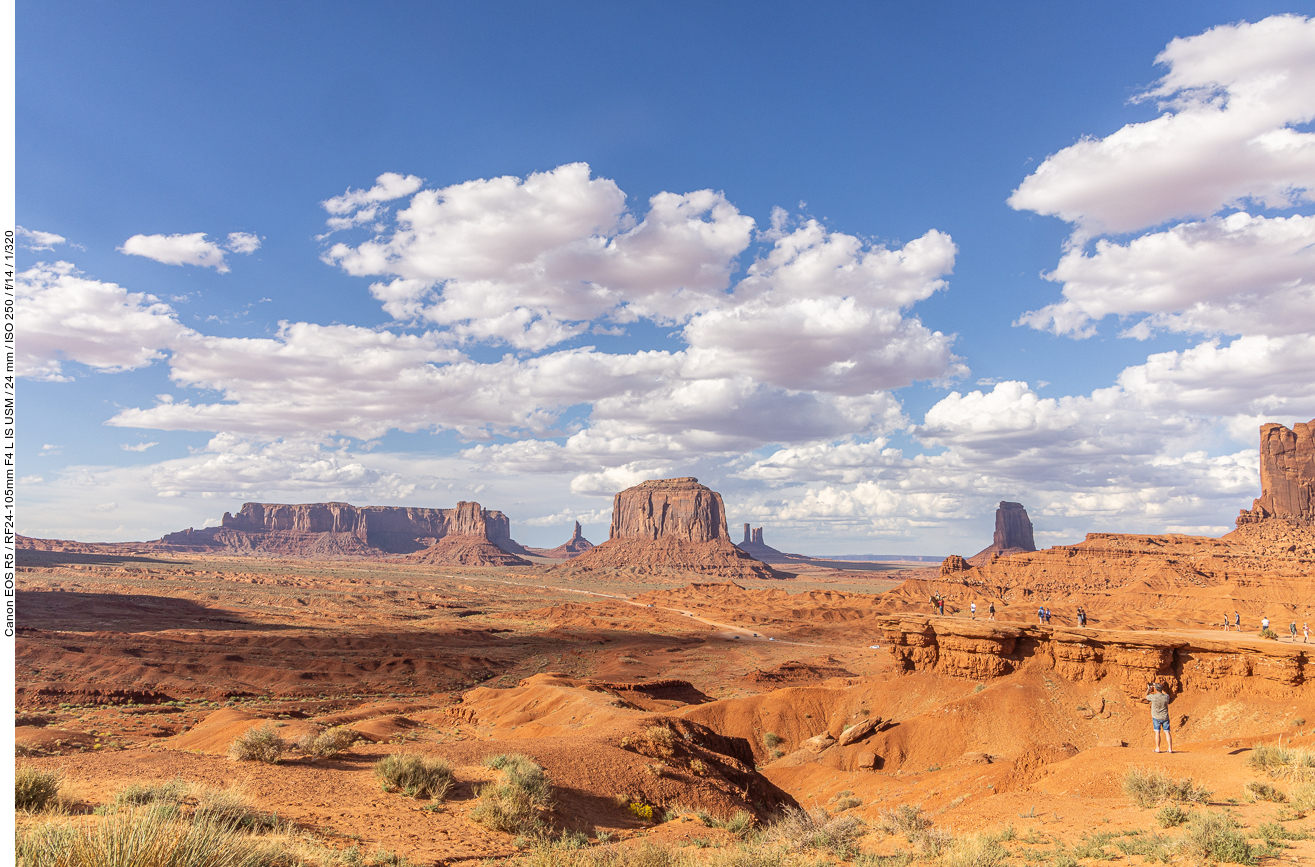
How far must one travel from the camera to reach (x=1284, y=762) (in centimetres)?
1252

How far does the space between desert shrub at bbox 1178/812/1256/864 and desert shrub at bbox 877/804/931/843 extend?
4.04 meters

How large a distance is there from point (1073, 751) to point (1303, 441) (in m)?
113

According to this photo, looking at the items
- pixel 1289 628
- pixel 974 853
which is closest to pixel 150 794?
pixel 974 853

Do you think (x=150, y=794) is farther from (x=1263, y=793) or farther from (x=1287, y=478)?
(x=1287, y=478)

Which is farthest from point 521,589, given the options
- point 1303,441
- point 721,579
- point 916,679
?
point 1303,441

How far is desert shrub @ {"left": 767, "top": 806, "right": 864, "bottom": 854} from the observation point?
35.2 feet

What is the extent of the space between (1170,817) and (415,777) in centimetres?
1284

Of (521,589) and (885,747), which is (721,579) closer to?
(521,589)

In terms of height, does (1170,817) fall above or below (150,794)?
below

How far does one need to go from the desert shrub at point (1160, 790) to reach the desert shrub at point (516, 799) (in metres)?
11.0

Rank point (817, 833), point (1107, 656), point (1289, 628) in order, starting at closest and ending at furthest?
point (817, 833), point (1107, 656), point (1289, 628)

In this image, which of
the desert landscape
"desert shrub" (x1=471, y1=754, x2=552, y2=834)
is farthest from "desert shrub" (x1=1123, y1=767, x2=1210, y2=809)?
"desert shrub" (x1=471, y1=754, x2=552, y2=834)

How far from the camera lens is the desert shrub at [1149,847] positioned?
8719 mm

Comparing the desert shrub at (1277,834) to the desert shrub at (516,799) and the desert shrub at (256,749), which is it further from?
the desert shrub at (256,749)
